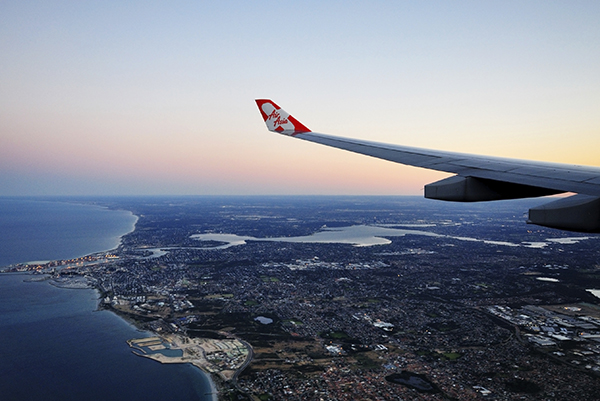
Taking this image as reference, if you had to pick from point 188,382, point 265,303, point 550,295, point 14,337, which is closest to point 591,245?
point 550,295

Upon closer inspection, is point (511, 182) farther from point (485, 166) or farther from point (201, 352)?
point (201, 352)

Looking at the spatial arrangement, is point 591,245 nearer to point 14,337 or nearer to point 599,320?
point 599,320

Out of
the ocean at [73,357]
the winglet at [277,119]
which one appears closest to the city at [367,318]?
the ocean at [73,357]

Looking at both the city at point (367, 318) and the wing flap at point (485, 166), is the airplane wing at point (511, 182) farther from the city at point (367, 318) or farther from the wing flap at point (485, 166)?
the city at point (367, 318)

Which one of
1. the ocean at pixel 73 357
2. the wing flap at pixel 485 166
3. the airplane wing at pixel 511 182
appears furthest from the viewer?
the ocean at pixel 73 357

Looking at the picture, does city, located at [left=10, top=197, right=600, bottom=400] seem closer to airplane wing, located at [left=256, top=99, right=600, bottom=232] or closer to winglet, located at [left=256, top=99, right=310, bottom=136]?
winglet, located at [left=256, top=99, right=310, bottom=136]

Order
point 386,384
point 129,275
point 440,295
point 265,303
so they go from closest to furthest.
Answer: point 386,384 < point 265,303 < point 440,295 < point 129,275
